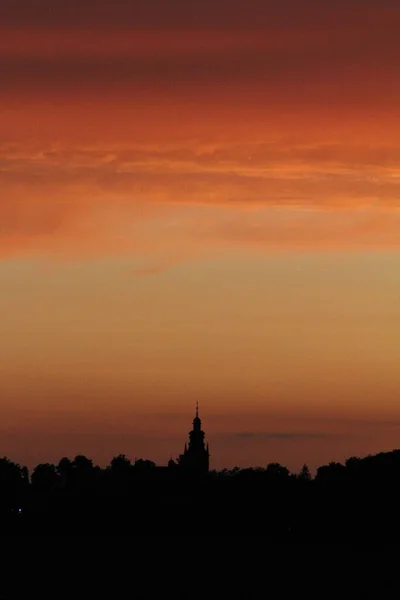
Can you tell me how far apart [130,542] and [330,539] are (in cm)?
2212

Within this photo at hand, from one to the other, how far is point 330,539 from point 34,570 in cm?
6686

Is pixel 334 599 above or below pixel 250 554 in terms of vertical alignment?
below

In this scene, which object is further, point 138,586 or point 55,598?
point 138,586

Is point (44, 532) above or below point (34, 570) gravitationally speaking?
above

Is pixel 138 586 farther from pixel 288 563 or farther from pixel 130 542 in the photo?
pixel 130 542

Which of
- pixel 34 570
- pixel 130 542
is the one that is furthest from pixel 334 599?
pixel 130 542

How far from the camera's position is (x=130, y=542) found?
602ft

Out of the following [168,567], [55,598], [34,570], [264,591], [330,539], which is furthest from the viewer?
[330,539]

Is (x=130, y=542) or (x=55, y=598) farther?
(x=130, y=542)

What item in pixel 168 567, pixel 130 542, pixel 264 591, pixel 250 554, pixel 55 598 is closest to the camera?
pixel 55 598

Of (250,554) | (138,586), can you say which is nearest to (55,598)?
(138,586)

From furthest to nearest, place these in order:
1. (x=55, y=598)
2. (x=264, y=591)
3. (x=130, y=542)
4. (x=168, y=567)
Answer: (x=130, y=542) → (x=168, y=567) → (x=264, y=591) → (x=55, y=598)

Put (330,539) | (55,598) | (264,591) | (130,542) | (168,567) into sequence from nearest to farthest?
1. (55,598)
2. (264,591)
3. (168,567)
4. (130,542)
5. (330,539)

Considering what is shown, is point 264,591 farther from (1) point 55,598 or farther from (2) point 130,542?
(2) point 130,542
